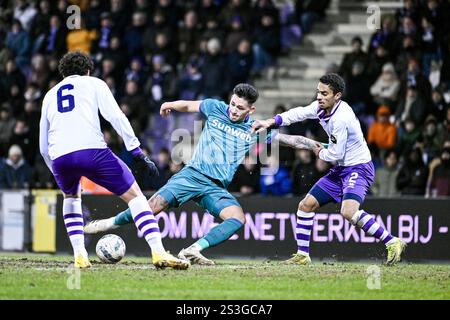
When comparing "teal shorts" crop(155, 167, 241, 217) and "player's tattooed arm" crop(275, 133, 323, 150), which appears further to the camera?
"player's tattooed arm" crop(275, 133, 323, 150)

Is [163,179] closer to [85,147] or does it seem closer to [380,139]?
[380,139]

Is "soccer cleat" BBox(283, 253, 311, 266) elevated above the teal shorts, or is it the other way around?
the teal shorts

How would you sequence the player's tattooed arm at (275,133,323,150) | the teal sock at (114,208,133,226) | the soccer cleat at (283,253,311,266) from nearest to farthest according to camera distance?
the teal sock at (114,208,133,226)
the player's tattooed arm at (275,133,323,150)
the soccer cleat at (283,253,311,266)

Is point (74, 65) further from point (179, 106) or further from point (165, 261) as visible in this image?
point (165, 261)

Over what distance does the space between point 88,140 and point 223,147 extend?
217 cm

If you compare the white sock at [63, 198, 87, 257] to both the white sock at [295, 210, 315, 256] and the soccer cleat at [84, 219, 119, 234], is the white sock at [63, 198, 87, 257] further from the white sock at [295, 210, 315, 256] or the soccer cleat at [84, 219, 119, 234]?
the white sock at [295, 210, 315, 256]

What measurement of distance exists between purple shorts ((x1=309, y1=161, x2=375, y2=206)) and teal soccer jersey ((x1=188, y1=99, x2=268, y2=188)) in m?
1.20

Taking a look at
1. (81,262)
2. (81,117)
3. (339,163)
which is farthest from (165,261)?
(339,163)

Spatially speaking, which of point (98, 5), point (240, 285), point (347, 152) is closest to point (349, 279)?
point (240, 285)

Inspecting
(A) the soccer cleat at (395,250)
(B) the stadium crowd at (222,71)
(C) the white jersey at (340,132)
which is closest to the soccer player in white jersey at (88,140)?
(C) the white jersey at (340,132)

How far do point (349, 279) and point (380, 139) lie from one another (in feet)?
27.6

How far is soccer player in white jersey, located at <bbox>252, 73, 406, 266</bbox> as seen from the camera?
43.0 ft

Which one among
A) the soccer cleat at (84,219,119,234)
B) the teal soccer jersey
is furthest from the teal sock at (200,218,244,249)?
the soccer cleat at (84,219,119,234)

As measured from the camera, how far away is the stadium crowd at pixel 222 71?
19438mm
